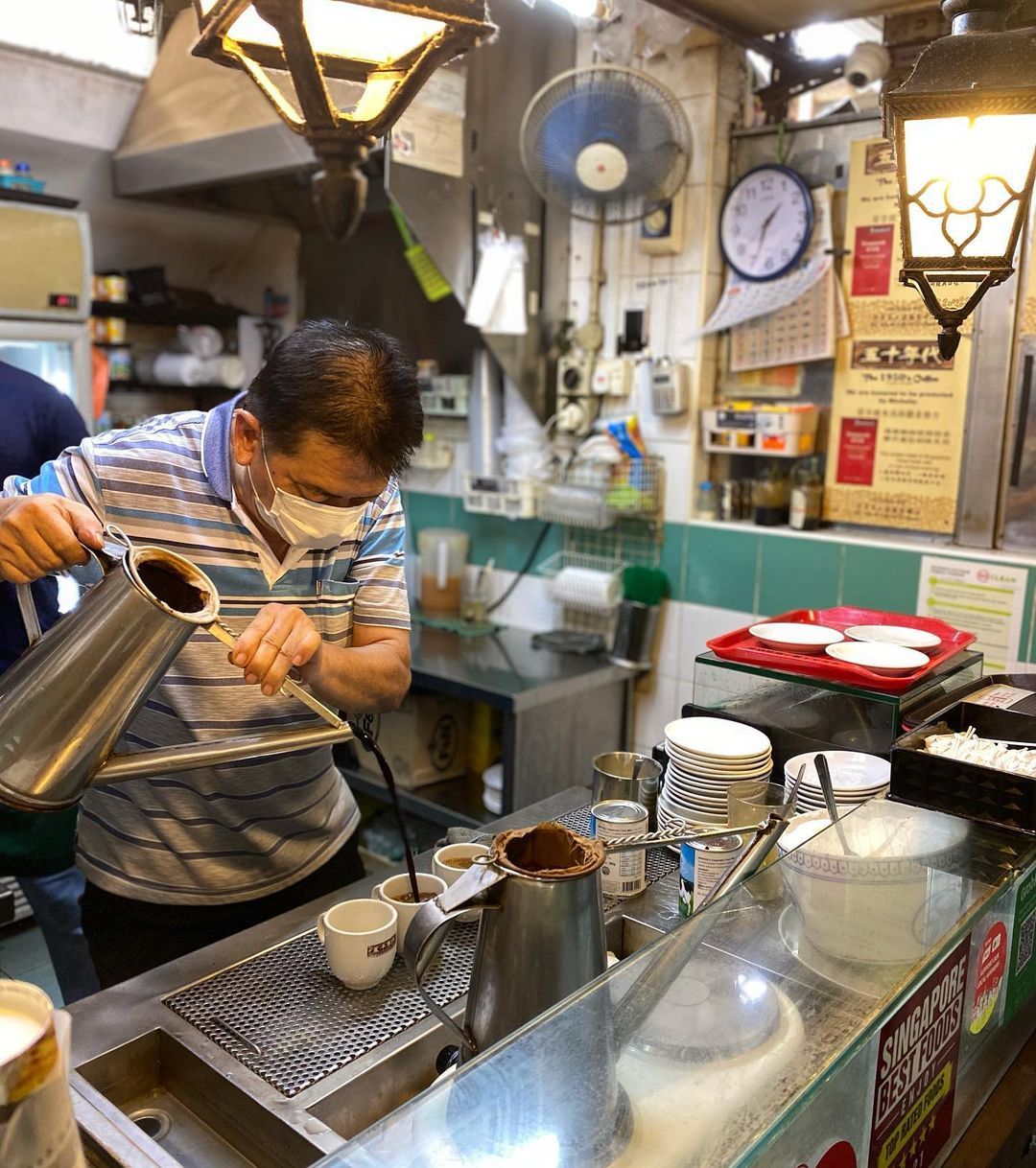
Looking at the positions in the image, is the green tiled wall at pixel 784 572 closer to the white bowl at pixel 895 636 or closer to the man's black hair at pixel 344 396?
the white bowl at pixel 895 636

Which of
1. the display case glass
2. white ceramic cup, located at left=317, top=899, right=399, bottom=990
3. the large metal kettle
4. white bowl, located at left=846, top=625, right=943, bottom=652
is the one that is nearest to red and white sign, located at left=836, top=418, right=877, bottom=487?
white bowl, located at left=846, top=625, right=943, bottom=652

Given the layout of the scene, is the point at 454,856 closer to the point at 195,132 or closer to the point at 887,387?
the point at 887,387

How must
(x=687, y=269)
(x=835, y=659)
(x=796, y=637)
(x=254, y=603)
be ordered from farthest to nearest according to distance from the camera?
(x=687, y=269)
(x=796, y=637)
(x=835, y=659)
(x=254, y=603)

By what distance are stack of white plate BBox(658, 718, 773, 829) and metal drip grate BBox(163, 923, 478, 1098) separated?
14.9 inches

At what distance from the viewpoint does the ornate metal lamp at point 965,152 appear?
1216mm

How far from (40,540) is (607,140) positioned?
7.67 ft

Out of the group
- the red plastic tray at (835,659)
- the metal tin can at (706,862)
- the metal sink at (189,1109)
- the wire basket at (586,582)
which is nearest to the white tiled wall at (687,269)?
the wire basket at (586,582)

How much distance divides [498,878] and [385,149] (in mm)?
2634

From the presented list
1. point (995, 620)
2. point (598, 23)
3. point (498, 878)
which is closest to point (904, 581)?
point (995, 620)

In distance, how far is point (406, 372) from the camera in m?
1.40

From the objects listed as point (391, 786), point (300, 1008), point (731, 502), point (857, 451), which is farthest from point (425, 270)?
point (300, 1008)

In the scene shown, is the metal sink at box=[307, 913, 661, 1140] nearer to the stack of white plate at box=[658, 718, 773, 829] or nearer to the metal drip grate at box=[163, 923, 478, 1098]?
the metal drip grate at box=[163, 923, 478, 1098]

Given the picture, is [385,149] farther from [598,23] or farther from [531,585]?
[531,585]

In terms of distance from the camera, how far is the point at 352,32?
43.0 inches
